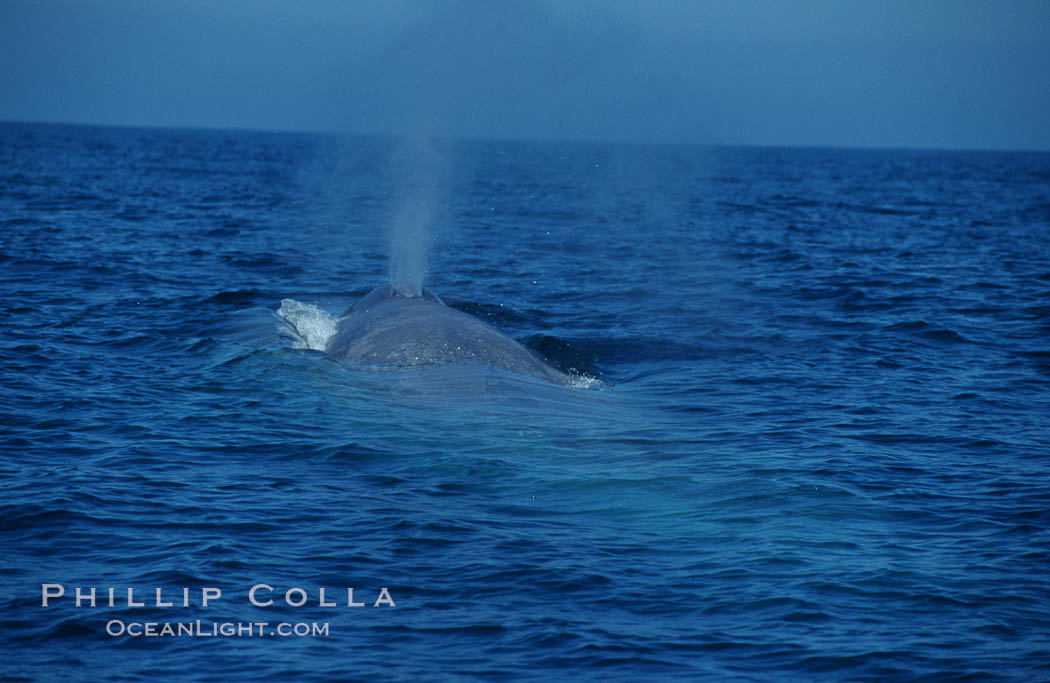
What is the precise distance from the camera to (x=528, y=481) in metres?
12.3

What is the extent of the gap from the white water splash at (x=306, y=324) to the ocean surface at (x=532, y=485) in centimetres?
20

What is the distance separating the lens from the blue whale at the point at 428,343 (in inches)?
669

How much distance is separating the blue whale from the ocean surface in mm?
593

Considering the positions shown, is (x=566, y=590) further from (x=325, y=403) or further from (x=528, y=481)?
(x=325, y=403)

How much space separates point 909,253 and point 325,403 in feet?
96.0

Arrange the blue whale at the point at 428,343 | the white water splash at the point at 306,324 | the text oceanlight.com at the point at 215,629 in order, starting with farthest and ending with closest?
the white water splash at the point at 306,324 → the blue whale at the point at 428,343 → the text oceanlight.com at the point at 215,629

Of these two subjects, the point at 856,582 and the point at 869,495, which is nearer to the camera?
the point at 856,582

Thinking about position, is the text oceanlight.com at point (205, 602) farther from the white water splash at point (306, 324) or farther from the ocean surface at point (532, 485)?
the white water splash at point (306, 324)

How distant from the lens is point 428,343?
17.2m

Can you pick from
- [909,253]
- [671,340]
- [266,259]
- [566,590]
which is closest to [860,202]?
[909,253]

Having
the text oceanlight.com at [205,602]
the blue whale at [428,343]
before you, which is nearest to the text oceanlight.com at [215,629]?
the text oceanlight.com at [205,602]

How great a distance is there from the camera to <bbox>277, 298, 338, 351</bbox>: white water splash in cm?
1955

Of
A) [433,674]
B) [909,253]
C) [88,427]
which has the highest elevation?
[909,253]

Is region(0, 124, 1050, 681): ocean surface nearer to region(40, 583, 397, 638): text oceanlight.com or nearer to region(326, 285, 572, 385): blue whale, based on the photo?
region(40, 583, 397, 638): text oceanlight.com
